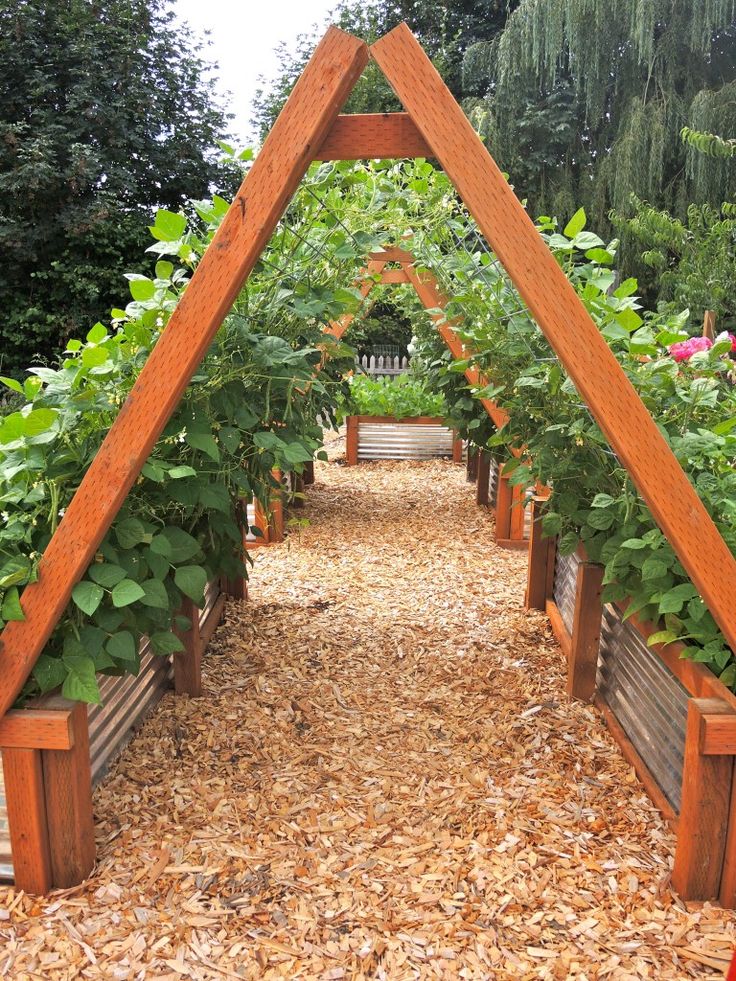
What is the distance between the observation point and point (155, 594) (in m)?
1.76

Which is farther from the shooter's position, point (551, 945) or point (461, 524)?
point (461, 524)

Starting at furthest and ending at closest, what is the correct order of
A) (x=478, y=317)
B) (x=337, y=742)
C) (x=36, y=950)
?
(x=478, y=317), (x=337, y=742), (x=36, y=950)

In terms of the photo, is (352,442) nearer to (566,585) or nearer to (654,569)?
(566,585)

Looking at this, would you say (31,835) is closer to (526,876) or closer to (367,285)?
(526,876)

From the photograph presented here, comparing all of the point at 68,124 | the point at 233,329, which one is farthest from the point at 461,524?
the point at 68,124

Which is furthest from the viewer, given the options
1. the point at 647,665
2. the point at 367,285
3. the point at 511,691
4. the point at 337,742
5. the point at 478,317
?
the point at 367,285

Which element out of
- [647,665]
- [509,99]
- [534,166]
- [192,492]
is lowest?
[647,665]

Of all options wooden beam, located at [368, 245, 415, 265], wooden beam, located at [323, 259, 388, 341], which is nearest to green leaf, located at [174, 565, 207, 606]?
wooden beam, located at [323, 259, 388, 341]

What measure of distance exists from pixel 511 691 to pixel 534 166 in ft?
38.0

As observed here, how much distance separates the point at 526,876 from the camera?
6.04ft

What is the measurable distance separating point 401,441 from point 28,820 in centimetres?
693

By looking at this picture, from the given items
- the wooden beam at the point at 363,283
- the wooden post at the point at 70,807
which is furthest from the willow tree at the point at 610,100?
the wooden post at the point at 70,807

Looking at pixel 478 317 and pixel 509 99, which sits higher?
pixel 509 99

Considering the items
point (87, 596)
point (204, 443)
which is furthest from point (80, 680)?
point (204, 443)
